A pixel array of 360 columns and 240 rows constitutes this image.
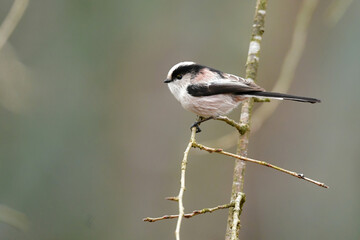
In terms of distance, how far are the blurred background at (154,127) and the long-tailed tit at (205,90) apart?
2666mm

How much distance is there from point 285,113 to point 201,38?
1701mm

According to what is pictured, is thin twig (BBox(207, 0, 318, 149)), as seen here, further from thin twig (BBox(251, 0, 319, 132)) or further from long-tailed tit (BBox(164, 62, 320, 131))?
long-tailed tit (BBox(164, 62, 320, 131))

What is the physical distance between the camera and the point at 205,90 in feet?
11.0

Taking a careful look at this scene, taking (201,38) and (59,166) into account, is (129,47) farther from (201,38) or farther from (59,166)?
(59,166)

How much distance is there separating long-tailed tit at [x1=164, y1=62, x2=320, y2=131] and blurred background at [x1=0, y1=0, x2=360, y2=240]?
2.67 metres

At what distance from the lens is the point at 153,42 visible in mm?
7578

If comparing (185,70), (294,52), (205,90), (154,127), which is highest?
(294,52)

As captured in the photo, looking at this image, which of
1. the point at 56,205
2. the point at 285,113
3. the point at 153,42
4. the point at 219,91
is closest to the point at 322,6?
the point at 285,113

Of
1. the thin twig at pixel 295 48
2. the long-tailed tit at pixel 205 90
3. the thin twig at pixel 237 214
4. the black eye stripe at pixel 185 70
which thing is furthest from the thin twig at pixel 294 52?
the thin twig at pixel 237 214

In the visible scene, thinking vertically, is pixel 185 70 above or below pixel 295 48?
below

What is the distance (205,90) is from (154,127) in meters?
3.82

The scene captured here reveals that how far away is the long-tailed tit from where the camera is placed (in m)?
3.27

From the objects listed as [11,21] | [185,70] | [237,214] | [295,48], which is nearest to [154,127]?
[185,70]

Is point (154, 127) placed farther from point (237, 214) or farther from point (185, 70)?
point (237, 214)
